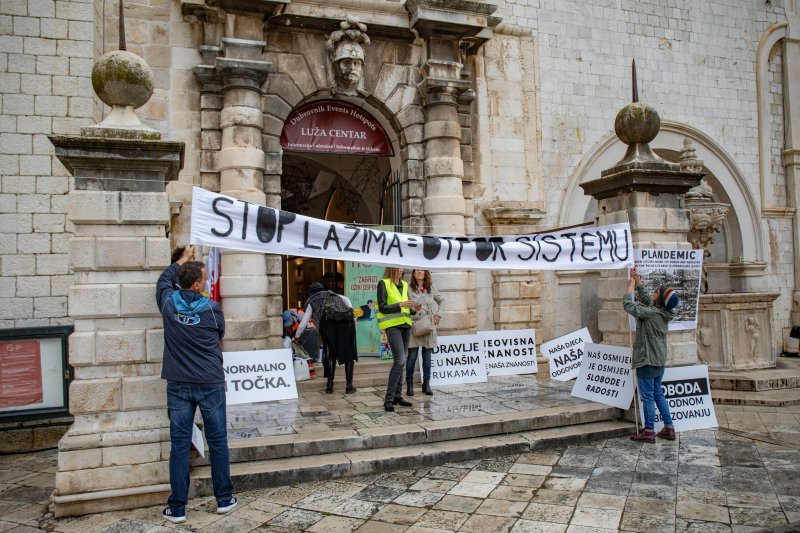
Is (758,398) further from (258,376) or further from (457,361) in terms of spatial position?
(258,376)

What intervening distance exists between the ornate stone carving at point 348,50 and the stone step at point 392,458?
6325mm

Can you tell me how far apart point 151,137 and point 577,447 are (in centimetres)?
533

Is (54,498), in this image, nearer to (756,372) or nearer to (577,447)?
(577,447)

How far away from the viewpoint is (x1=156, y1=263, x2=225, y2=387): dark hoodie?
496cm

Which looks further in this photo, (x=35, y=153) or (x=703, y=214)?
(x=703, y=214)

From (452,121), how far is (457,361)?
427cm

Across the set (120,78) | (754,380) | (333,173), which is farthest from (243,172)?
(754,380)

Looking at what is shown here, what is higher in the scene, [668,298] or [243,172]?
[243,172]

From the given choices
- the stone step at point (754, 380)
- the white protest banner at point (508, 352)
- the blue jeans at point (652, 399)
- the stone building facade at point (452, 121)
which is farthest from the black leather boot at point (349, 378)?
the stone step at point (754, 380)

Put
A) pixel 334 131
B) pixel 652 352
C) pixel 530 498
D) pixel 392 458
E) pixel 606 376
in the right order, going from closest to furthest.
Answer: pixel 530 498
pixel 392 458
pixel 652 352
pixel 606 376
pixel 334 131

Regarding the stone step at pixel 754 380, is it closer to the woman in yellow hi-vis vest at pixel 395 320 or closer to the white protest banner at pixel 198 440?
the woman in yellow hi-vis vest at pixel 395 320

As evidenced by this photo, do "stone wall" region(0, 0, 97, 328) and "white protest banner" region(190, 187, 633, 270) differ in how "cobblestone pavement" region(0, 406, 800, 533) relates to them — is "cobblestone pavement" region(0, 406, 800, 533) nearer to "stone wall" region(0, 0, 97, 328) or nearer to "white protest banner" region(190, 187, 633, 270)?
"white protest banner" region(190, 187, 633, 270)

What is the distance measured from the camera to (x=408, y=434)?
6367 millimetres

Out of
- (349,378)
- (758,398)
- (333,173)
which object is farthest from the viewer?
(333,173)
